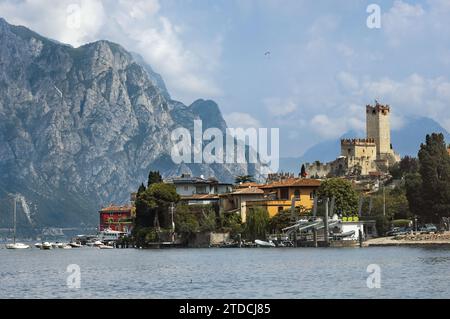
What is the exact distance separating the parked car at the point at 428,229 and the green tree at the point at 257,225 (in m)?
19.6

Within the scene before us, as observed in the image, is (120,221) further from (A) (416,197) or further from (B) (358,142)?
(A) (416,197)

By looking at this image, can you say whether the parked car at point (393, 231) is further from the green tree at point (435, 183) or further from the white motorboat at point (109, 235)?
the white motorboat at point (109, 235)

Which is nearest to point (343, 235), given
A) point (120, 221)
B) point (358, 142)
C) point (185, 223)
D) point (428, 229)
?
point (428, 229)

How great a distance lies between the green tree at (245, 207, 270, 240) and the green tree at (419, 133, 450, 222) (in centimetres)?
2282

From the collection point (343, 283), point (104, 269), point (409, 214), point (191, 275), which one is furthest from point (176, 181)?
point (343, 283)

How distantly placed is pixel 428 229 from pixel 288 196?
2569cm

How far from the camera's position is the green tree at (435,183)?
3930 inches

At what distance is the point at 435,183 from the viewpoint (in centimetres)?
9988

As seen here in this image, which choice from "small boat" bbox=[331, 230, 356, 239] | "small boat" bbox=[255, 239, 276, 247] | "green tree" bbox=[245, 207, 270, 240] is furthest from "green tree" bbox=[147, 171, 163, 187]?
"small boat" bbox=[331, 230, 356, 239]

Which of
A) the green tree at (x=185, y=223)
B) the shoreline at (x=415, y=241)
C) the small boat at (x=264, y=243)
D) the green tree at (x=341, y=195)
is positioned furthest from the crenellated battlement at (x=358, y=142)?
the shoreline at (x=415, y=241)

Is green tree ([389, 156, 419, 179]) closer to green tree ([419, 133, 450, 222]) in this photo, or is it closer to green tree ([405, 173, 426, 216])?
green tree ([405, 173, 426, 216])
